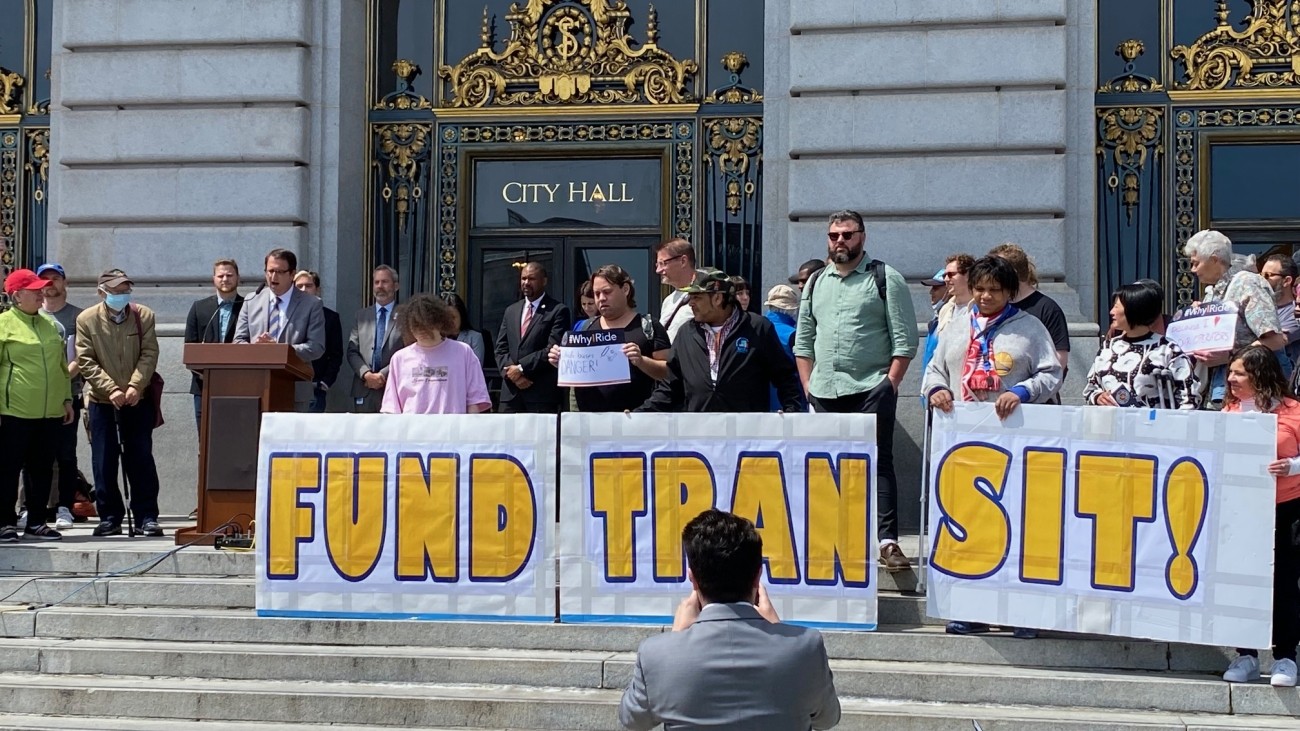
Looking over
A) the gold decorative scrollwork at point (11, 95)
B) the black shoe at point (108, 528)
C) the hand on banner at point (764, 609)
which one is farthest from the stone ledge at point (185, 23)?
the hand on banner at point (764, 609)

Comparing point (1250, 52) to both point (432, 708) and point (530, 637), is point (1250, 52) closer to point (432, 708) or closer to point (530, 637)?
point (530, 637)

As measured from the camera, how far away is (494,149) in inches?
615

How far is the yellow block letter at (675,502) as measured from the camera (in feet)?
30.1

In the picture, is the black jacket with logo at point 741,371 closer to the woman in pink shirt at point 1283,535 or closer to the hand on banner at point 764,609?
the woman in pink shirt at point 1283,535

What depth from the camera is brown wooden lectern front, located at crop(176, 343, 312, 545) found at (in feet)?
36.7

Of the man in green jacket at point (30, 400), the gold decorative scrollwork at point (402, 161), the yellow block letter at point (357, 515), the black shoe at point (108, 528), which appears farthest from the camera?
the gold decorative scrollwork at point (402, 161)

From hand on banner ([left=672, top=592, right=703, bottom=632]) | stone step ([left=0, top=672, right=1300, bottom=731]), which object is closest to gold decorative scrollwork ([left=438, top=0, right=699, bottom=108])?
stone step ([left=0, top=672, right=1300, bottom=731])

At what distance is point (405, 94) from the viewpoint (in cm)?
1586

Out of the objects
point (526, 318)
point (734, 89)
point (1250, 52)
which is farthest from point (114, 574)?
point (1250, 52)

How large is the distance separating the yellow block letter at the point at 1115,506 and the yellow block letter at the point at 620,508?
2331 millimetres

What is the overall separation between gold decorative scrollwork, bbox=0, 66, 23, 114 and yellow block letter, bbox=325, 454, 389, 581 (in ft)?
27.8

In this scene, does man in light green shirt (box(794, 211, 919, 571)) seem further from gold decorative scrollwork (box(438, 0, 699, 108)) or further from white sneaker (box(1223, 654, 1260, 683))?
gold decorative scrollwork (box(438, 0, 699, 108))

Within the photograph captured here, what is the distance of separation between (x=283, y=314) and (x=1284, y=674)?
25.2 feet

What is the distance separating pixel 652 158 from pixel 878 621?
7066 mm
